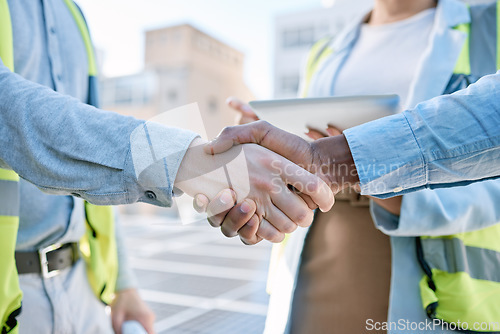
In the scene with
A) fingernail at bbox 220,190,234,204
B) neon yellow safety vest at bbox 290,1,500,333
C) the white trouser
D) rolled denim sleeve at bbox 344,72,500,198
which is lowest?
the white trouser

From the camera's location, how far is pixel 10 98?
0.91 m

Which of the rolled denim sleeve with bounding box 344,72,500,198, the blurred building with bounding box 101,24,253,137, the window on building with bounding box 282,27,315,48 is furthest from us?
the window on building with bounding box 282,27,315,48

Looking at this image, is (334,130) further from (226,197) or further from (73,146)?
(73,146)

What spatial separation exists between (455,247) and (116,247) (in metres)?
1.24

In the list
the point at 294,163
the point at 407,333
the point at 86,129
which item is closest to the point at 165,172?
the point at 86,129

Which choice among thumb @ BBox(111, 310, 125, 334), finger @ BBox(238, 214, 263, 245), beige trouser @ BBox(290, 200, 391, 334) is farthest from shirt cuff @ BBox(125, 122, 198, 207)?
thumb @ BBox(111, 310, 125, 334)

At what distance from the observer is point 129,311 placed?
1517 mm

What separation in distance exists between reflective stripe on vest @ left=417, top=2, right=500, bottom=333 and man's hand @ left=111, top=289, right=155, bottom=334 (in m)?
0.97

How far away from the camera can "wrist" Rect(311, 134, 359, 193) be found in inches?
39.8

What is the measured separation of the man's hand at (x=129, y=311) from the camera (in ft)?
4.91

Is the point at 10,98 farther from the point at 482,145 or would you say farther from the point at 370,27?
the point at 370,27

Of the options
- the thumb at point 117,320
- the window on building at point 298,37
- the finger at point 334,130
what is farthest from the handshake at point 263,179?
the window on building at point 298,37

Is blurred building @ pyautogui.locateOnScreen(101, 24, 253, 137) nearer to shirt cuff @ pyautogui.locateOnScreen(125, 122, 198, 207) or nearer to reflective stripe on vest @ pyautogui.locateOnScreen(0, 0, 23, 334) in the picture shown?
reflective stripe on vest @ pyautogui.locateOnScreen(0, 0, 23, 334)

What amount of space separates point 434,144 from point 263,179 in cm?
42
